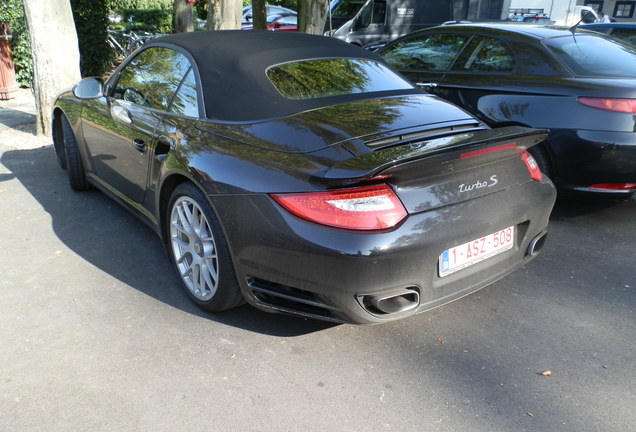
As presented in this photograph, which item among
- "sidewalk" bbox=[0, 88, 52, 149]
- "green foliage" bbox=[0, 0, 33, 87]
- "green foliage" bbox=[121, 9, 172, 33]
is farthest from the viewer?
"green foliage" bbox=[121, 9, 172, 33]

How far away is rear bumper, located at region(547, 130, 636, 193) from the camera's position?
13.3ft

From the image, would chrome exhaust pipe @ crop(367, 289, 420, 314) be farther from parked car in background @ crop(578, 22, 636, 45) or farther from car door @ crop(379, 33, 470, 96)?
parked car in background @ crop(578, 22, 636, 45)

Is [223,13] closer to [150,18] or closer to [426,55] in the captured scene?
[426,55]

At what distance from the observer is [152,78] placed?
12.4ft

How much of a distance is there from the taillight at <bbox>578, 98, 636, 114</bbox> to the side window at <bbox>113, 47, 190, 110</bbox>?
2.97m

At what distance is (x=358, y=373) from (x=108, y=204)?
3.13 metres

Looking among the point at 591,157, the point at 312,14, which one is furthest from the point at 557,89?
the point at 312,14

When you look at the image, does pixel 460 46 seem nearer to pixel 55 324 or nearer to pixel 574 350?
pixel 574 350

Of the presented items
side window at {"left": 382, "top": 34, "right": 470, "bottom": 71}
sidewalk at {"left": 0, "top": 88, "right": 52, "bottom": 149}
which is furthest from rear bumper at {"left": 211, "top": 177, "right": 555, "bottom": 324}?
sidewalk at {"left": 0, "top": 88, "right": 52, "bottom": 149}

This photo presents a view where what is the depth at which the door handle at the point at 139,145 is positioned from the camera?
3.50m

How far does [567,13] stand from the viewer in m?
22.0

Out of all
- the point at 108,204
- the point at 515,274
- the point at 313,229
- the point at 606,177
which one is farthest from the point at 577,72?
the point at 108,204

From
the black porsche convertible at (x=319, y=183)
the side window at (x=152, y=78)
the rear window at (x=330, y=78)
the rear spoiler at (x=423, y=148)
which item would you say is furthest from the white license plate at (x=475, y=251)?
the side window at (x=152, y=78)

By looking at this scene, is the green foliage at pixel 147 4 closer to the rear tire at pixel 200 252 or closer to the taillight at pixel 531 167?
the rear tire at pixel 200 252
